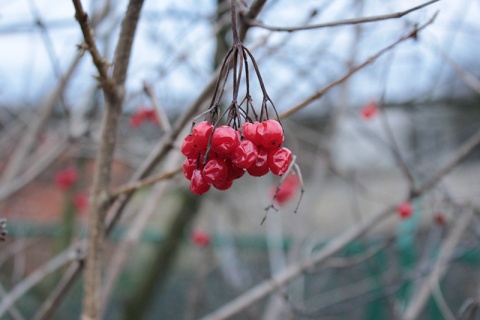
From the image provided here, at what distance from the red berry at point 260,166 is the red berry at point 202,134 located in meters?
0.09

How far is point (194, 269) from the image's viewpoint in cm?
461

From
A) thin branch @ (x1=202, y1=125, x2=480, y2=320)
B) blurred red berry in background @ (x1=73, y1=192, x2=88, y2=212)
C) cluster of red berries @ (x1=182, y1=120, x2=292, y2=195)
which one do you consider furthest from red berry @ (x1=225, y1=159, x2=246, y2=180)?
blurred red berry in background @ (x1=73, y1=192, x2=88, y2=212)

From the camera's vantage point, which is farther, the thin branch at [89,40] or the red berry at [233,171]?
the thin branch at [89,40]

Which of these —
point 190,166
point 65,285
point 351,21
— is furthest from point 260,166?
point 65,285

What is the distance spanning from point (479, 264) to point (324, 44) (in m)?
1.79

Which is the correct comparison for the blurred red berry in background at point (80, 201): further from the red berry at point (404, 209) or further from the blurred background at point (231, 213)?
the red berry at point (404, 209)

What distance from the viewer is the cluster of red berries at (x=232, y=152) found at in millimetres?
826

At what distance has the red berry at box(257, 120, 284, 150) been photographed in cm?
85

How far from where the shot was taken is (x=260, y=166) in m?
0.86

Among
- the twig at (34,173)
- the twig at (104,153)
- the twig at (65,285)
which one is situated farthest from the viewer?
the twig at (34,173)

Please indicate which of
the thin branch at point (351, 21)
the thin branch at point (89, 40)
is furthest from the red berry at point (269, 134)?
the thin branch at point (89, 40)

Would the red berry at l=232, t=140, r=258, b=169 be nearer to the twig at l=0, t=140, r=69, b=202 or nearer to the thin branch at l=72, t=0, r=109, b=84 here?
the thin branch at l=72, t=0, r=109, b=84

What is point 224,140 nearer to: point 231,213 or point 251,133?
point 251,133

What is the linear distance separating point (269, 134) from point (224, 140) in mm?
85
